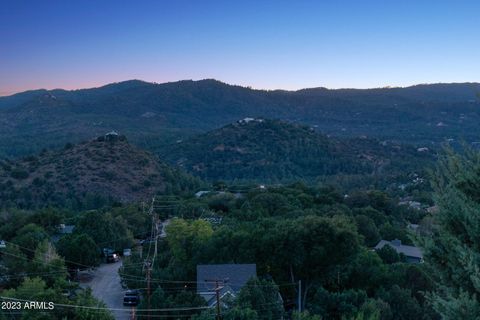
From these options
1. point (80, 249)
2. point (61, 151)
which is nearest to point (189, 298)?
point (80, 249)

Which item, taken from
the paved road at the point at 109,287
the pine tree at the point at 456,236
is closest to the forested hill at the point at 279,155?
the paved road at the point at 109,287

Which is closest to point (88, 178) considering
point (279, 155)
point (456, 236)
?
point (279, 155)

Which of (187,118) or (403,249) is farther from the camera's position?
(187,118)

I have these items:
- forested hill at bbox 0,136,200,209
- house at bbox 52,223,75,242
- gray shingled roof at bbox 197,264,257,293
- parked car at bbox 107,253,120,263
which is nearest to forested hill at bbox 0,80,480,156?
forested hill at bbox 0,136,200,209

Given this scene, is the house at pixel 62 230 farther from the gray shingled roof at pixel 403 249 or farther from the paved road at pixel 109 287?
the gray shingled roof at pixel 403 249

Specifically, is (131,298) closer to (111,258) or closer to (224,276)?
(224,276)
